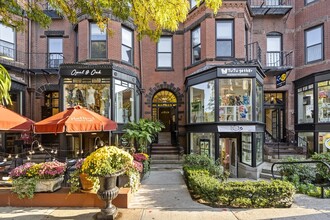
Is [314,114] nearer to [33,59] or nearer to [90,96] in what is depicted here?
[90,96]

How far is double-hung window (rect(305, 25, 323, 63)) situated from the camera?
49.8ft

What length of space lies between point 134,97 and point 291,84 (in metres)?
10.7

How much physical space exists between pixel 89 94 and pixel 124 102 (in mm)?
1859

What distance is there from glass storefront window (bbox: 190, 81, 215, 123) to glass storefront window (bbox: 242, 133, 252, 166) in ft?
6.58

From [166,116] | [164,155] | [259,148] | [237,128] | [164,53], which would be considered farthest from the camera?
[166,116]

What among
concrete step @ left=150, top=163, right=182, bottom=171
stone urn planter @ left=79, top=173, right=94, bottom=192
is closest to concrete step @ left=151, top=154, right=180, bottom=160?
concrete step @ left=150, top=163, right=182, bottom=171

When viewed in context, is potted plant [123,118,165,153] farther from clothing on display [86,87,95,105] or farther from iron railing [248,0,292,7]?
iron railing [248,0,292,7]

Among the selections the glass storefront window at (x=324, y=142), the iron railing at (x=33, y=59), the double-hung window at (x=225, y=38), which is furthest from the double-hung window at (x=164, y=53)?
the glass storefront window at (x=324, y=142)

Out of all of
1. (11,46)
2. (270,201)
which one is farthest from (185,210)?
(11,46)

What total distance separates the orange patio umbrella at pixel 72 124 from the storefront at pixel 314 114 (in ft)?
40.2

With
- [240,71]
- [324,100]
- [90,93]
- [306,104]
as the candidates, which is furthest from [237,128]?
[90,93]

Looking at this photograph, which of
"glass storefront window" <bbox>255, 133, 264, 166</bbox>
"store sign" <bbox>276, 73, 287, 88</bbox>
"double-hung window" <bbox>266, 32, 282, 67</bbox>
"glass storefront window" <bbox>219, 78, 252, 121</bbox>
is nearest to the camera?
"glass storefront window" <bbox>219, 78, 252, 121</bbox>

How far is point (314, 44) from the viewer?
50.7 ft

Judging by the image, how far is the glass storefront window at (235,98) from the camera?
11977 mm
